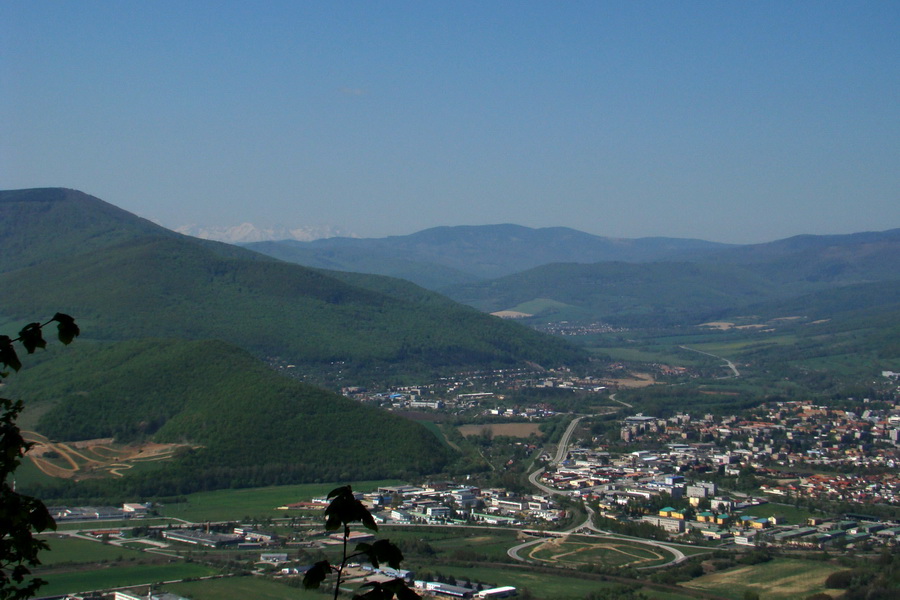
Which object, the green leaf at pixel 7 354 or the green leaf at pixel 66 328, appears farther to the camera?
the green leaf at pixel 7 354

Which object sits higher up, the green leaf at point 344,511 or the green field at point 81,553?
the green leaf at point 344,511

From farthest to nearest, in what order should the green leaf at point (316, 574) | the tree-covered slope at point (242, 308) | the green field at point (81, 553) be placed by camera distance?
the tree-covered slope at point (242, 308) → the green field at point (81, 553) → the green leaf at point (316, 574)

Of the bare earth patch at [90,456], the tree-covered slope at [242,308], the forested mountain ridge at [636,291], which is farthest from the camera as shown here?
the forested mountain ridge at [636,291]

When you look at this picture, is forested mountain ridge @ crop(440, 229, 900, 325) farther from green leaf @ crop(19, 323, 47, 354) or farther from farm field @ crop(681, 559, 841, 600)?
green leaf @ crop(19, 323, 47, 354)

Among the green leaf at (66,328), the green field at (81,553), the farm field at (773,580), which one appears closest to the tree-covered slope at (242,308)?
the green field at (81,553)

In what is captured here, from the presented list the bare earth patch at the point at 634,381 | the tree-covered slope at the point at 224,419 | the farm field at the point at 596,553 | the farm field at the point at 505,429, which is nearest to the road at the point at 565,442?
the farm field at the point at 505,429

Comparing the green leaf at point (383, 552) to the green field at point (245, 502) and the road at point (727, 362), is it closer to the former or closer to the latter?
the green field at point (245, 502)

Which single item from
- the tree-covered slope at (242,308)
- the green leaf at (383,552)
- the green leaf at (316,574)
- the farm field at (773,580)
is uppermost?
the tree-covered slope at (242,308)
